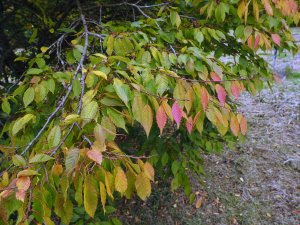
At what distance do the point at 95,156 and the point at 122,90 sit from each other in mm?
244

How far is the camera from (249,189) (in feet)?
10.6

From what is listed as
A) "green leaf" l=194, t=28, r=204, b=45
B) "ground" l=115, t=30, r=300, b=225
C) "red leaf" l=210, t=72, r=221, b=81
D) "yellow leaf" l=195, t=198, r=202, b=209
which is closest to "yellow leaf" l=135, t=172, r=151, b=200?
"red leaf" l=210, t=72, r=221, b=81

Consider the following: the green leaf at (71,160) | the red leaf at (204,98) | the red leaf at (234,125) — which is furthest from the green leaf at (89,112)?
the red leaf at (234,125)

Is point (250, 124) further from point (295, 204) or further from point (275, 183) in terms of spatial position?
point (295, 204)

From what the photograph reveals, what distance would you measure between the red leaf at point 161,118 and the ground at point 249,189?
209 centimetres

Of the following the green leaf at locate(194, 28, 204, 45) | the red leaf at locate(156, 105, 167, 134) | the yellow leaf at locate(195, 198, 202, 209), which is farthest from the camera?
the yellow leaf at locate(195, 198, 202, 209)

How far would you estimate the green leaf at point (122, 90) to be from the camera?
913mm

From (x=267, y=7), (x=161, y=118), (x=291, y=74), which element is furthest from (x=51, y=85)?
(x=291, y=74)

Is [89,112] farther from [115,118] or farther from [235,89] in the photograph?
[235,89]

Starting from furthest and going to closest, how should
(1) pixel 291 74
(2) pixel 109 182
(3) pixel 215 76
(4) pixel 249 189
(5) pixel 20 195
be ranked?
1. (1) pixel 291 74
2. (4) pixel 249 189
3. (3) pixel 215 76
4. (2) pixel 109 182
5. (5) pixel 20 195

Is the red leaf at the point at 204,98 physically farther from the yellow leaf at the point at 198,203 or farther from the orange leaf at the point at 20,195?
the yellow leaf at the point at 198,203

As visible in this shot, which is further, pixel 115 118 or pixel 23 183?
pixel 115 118

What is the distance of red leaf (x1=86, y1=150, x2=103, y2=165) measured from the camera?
2.46ft

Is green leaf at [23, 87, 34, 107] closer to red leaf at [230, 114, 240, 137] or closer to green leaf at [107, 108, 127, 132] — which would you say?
green leaf at [107, 108, 127, 132]
